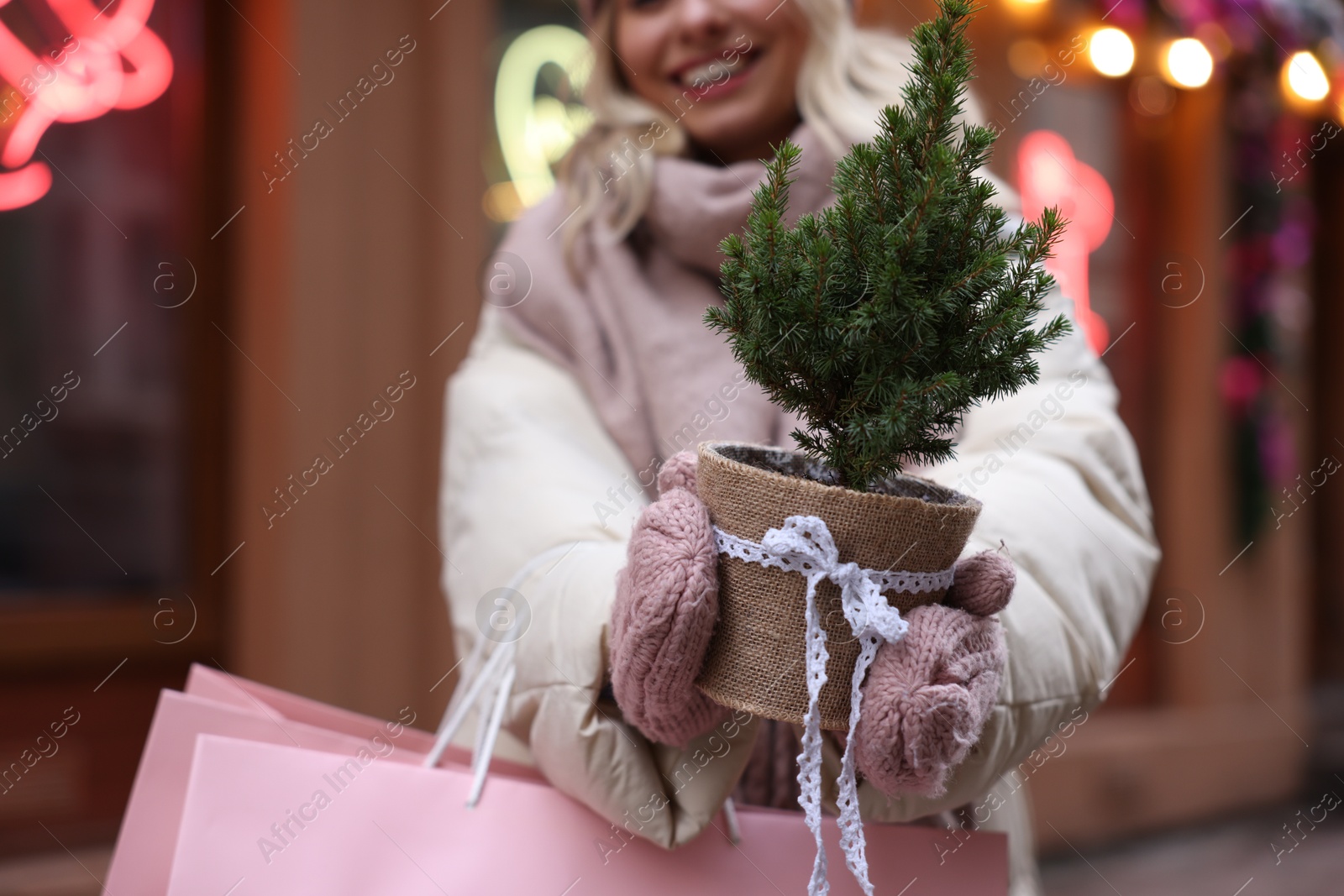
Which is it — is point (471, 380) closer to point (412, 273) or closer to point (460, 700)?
point (460, 700)

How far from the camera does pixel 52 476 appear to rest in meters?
2.90

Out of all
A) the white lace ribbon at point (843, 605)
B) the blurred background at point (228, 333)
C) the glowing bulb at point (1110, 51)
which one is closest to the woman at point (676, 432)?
the white lace ribbon at point (843, 605)

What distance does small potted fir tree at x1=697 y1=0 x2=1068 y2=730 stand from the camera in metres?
0.72

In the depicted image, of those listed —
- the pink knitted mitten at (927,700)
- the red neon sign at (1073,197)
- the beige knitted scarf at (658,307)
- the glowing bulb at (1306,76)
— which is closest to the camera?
the pink knitted mitten at (927,700)

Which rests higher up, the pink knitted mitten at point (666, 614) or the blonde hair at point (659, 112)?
the blonde hair at point (659, 112)

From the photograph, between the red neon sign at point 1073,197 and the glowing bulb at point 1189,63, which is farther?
the glowing bulb at point 1189,63

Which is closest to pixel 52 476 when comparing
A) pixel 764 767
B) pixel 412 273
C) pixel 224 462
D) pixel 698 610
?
pixel 224 462

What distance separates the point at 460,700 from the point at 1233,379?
5.01 meters

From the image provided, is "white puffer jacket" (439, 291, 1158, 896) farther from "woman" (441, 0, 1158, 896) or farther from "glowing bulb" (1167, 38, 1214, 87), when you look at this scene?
"glowing bulb" (1167, 38, 1214, 87)

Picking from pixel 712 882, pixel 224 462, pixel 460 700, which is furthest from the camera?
pixel 224 462

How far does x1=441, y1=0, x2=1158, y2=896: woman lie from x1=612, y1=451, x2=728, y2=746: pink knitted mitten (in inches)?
1.7

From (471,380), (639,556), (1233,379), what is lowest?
(1233,379)

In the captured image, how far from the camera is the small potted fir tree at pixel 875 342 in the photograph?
721mm

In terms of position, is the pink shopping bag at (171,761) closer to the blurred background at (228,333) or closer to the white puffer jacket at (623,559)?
the white puffer jacket at (623,559)
